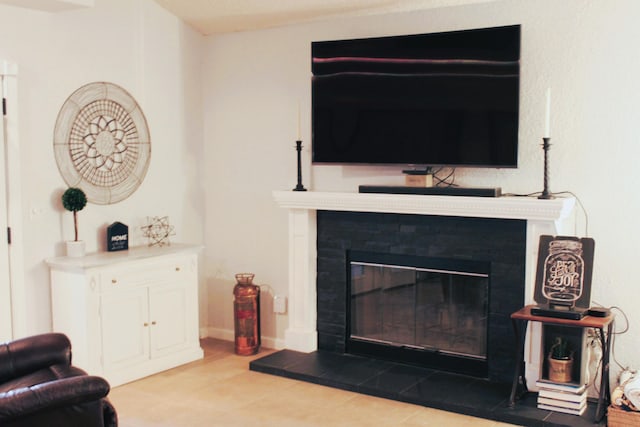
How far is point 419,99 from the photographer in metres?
4.75

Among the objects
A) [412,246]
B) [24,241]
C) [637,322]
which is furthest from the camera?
[412,246]

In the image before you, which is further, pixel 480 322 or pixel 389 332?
pixel 389 332

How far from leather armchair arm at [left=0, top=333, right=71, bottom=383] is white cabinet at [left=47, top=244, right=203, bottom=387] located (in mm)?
930

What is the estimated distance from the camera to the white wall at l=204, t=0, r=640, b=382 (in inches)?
167

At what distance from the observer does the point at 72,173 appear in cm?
491

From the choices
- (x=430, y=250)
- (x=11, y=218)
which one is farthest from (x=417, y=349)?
(x=11, y=218)

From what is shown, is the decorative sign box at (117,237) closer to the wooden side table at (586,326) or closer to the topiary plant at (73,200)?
the topiary plant at (73,200)

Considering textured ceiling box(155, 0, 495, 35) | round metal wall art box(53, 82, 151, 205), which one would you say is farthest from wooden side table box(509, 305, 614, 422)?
round metal wall art box(53, 82, 151, 205)

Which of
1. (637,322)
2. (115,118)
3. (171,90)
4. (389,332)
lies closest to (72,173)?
(115,118)

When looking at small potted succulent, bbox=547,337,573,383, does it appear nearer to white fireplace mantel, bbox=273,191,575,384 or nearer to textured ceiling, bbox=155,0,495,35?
white fireplace mantel, bbox=273,191,575,384

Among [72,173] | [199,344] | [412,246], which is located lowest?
[199,344]

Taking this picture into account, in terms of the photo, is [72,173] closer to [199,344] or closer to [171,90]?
[171,90]

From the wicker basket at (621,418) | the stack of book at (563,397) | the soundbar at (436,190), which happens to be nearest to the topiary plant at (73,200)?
the soundbar at (436,190)

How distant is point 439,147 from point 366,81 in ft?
2.25
